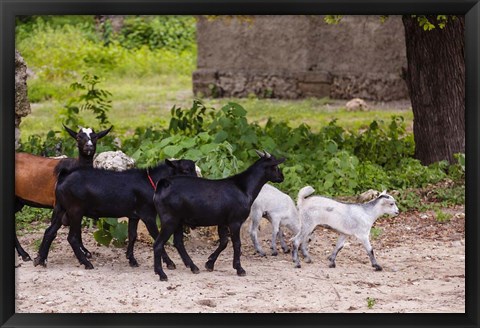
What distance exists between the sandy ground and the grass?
5803 mm

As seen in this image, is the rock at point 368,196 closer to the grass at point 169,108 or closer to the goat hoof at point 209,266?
the goat hoof at point 209,266

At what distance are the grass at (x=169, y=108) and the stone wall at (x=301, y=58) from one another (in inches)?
12.2

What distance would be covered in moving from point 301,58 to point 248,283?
36.4ft

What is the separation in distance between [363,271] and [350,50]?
1033cm

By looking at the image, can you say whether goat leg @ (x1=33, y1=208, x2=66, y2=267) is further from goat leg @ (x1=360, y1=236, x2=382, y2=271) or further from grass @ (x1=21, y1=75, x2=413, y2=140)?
grass @ (x1=21, y1=75, x2=413, y2=140)

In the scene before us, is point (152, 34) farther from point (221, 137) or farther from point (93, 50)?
point (221, 137)

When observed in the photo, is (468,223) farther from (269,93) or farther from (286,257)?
(269,93)

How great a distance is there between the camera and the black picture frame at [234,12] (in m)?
6.55

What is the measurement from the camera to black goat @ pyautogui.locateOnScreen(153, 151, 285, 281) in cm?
773

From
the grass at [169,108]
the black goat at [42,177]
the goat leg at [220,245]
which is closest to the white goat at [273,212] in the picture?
the goat leg at [220,245]

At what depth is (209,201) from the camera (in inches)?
305

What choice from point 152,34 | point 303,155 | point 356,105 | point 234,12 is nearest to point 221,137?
point 303,155

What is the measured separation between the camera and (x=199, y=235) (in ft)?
30.5

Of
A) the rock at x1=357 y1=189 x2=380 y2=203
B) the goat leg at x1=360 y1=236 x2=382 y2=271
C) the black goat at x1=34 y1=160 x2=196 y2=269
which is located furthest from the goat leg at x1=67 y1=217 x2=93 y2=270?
the rock at x1=357 y1=189 x2=380 y2=203
